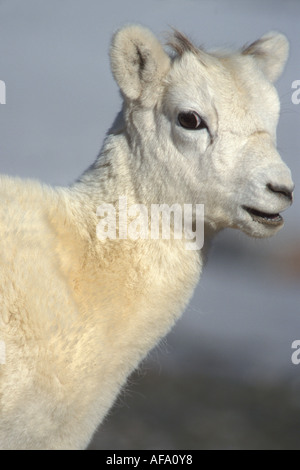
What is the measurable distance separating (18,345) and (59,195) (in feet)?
3.47

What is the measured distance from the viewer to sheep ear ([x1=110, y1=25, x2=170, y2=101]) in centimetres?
452

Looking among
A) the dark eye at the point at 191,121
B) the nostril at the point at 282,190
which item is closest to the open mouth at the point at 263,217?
the nostril at the point at 282,190

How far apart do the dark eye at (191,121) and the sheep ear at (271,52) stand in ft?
3.20

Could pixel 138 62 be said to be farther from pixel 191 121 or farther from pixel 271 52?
pixel 271 52

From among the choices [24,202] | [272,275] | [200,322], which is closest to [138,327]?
[24,202]

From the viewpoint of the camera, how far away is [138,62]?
183 inches

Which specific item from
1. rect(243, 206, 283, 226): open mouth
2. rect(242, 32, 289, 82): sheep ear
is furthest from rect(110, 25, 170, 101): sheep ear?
rect(243, 206, 283, 226): open mouth

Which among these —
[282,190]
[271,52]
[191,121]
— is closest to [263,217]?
[282,190]

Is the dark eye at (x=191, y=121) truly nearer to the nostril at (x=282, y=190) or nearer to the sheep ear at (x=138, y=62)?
the sheep ear at (x=138, y=62)

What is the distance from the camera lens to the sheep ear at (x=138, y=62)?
4516mm

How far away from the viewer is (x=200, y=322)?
571 inches

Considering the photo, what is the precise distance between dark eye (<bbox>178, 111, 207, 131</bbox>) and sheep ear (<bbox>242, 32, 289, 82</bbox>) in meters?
0.97

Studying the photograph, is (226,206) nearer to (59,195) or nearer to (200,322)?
(59,195)

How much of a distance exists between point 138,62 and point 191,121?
0.57 metres
